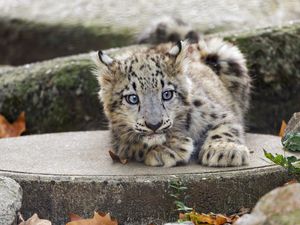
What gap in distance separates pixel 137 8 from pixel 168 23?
9.57 feet

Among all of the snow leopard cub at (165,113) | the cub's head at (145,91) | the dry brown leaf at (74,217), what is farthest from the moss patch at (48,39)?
the dry brown leaf at (74,217)

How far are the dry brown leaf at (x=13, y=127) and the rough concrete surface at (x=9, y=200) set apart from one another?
2.76m

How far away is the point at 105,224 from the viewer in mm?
5512

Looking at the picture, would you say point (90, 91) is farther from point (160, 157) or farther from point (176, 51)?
point (160, 157)

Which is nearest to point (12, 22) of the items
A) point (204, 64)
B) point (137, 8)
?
point (137, 8)

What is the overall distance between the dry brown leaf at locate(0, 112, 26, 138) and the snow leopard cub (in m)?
2.10

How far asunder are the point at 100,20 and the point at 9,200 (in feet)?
20.3

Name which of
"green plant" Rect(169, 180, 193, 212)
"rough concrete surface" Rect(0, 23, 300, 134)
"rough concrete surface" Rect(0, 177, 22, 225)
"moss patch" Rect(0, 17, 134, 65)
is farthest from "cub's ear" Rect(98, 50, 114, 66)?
"moss patch" Rect(0, 17, 134, 65)

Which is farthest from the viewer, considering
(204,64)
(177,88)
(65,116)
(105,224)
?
(65,116)

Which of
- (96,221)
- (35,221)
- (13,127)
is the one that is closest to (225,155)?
(96,221)

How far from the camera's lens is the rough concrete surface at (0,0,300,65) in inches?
423

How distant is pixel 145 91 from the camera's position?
5.98 m

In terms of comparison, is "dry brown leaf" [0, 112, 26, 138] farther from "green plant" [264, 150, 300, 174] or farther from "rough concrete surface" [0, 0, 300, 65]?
"green plant" [264, 150, 300, 174]

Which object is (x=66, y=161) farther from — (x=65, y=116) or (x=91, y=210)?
(x=65, y=116)
